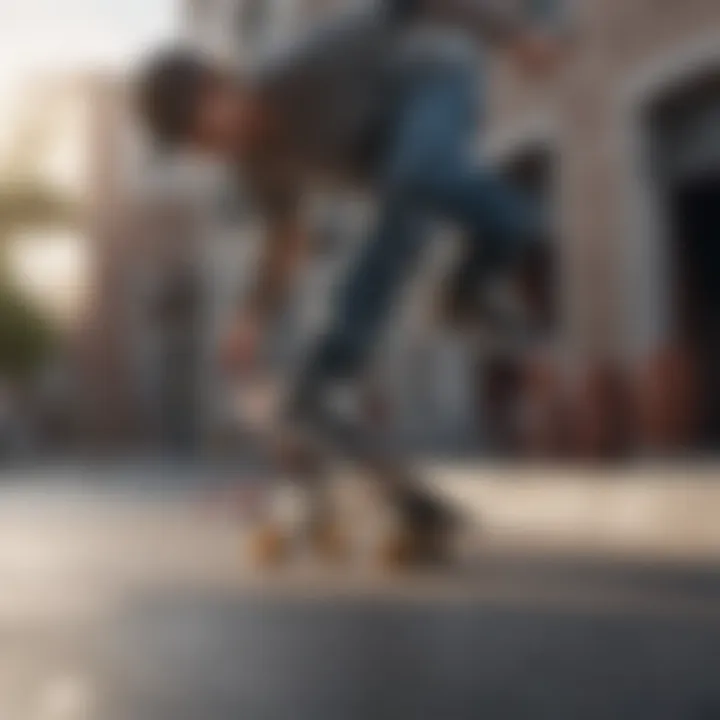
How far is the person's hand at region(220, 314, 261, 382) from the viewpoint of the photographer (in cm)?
56

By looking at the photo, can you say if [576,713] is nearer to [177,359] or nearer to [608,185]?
[177,359]

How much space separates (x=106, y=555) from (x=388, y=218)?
0.31 meters

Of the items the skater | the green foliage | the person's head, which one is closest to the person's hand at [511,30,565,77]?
the skater

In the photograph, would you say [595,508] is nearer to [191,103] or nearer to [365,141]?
[365,141]

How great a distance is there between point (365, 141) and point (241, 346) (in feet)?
0.43

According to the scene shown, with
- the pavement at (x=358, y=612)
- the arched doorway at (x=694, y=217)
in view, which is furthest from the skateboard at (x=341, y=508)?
the arched doorway at (x=694, y=217)

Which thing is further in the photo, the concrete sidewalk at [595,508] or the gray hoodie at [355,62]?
the concrete sidewalk at [595,508]

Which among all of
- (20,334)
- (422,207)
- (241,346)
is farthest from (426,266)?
(20,334)

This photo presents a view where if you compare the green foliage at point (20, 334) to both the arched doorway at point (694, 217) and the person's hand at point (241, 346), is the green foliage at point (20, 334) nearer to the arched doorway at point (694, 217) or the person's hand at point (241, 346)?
the person's hand at point (241, 346)

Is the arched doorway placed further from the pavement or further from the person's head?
the person's head

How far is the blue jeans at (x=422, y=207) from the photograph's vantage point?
63cm

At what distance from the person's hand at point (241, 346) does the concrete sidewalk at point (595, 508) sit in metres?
0.12

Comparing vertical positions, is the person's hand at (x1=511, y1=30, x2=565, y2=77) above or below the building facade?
above

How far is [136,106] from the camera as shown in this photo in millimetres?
516
